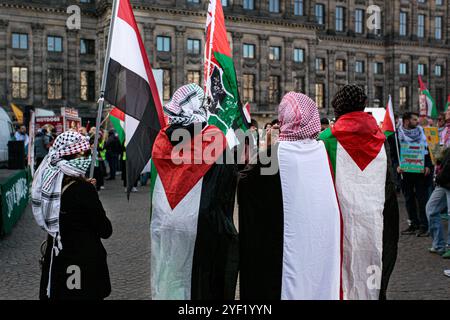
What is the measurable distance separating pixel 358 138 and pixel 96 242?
7.03 ft

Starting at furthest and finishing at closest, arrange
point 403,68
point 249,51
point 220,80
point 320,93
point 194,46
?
point 403,68, point 320,93, point 249,51, point 194,46, point 220,80

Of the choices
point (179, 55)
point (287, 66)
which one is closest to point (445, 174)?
point (179, 55)

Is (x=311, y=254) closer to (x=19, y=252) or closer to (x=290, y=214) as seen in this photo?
(x=290, y=214)

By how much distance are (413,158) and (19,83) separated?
110ft

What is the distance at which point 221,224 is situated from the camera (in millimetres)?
3771

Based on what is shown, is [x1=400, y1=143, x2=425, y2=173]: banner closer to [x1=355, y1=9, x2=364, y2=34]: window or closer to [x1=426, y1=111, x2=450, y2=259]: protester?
[x1=426, y1=111, x2=450, y2=259]: protester

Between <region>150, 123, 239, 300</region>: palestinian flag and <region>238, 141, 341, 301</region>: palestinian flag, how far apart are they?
0.12m

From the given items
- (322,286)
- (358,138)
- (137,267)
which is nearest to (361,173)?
(358,138)

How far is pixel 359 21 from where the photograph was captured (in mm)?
52656

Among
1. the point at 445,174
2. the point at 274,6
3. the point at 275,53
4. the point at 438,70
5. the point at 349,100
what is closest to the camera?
the point at 349,100

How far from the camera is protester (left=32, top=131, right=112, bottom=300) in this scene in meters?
3.79

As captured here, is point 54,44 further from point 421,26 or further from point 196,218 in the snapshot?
point 421,26

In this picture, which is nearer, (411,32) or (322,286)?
(322,286)

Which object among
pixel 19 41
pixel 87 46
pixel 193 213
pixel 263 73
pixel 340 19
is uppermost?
pixel 340 19
